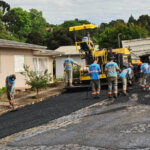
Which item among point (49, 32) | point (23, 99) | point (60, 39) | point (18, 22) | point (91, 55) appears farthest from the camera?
point (49, 32)

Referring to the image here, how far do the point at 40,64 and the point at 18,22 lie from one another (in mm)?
49479

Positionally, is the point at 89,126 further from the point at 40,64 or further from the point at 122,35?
the point at 122,35

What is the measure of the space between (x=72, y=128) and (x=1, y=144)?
176 centimetres

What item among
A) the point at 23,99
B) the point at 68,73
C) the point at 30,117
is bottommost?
the point at 30,117

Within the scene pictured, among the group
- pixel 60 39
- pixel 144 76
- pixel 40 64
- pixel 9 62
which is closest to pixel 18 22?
pixel 60 39

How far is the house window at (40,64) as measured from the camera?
19.5 metres

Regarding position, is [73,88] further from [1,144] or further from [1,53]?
[1,144]

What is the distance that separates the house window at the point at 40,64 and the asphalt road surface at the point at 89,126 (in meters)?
8.64

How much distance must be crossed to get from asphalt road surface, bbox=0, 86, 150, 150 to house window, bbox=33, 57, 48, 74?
8639 mm

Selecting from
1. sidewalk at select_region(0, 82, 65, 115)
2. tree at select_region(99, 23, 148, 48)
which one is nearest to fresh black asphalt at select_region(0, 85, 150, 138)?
sidewalk at select_region(0, 82, 65, 115)

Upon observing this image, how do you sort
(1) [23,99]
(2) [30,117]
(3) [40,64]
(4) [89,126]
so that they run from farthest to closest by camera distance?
(3) [40,64] → (1) [23,99] → (2) [30,117] → (4) [89,126]

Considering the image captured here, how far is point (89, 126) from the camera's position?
744 centimetres

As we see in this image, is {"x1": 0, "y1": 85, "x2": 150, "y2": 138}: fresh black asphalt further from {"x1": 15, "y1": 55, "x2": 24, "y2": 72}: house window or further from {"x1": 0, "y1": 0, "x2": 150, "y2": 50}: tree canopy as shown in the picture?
{"x1": 0, "y1": 0, "x2": 150, "y2": 50}: tree canopy

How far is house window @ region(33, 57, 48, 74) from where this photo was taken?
64.0ft
